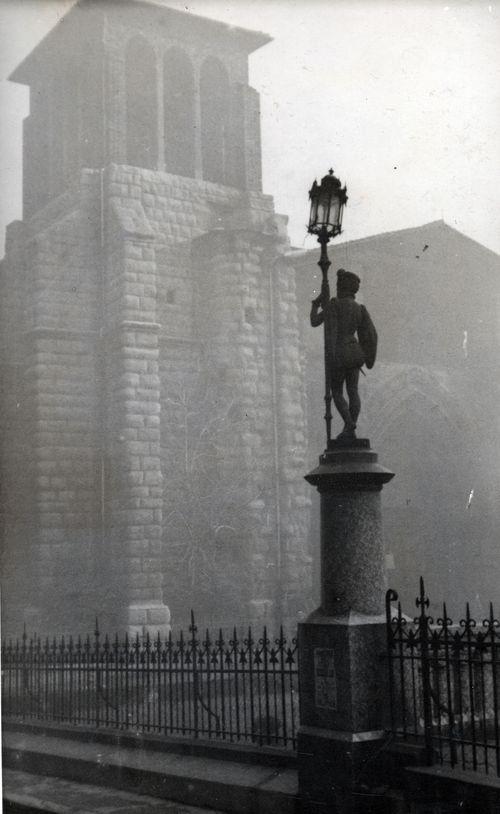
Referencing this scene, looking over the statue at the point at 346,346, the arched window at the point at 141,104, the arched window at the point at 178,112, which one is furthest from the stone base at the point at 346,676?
the arched window at the point at 178,112

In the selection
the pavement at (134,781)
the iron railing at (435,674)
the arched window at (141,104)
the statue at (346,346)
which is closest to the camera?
the iron railing at (435,674)

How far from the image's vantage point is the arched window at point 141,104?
2155 cm

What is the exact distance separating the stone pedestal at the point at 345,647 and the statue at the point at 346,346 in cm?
35

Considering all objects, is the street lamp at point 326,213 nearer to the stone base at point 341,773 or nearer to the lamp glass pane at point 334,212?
the lamp glass pane at point 334,212

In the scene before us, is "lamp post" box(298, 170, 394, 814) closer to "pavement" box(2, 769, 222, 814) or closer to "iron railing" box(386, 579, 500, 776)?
"iron railing" box(386, 579, 500, 776)

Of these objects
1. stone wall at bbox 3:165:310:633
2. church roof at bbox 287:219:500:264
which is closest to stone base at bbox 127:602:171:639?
stone wall at bbox 3:165:310:633

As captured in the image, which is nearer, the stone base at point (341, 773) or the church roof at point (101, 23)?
the stone base at point (341, 773)

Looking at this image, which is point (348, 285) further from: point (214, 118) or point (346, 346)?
point (214, 118)

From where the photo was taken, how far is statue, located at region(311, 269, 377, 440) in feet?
25.0

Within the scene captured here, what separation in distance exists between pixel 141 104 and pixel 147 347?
236 inches

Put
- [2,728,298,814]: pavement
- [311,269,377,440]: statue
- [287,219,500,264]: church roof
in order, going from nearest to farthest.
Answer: [2,728,298,814]: pavement, [311,269,377,440]: statue, [287,219,500,264]: church roof

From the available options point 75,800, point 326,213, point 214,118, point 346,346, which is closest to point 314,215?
point 326,213

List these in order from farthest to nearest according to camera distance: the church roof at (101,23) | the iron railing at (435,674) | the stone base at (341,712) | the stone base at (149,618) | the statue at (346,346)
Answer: the stone base at (149,618)
the church roof at (101,23)
the statue at (346,346)
the stone base at (341,712)
the iron railing at (435,674)

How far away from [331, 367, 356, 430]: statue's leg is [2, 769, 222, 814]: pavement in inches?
130
